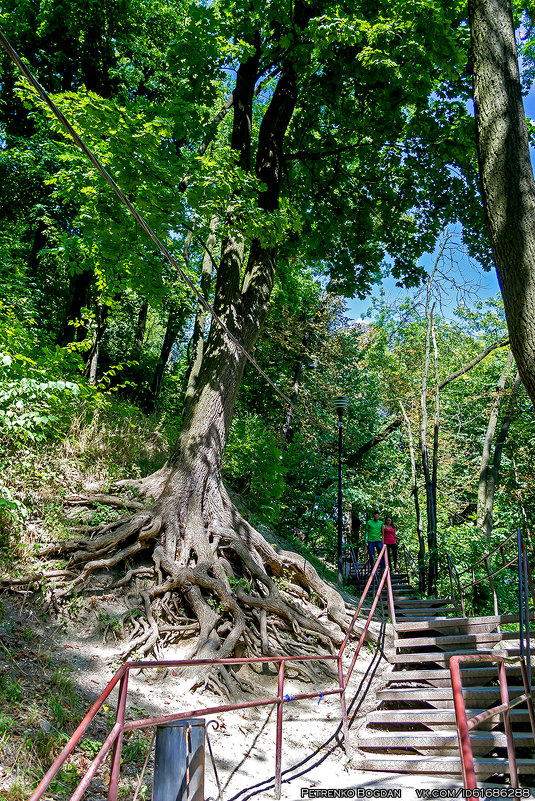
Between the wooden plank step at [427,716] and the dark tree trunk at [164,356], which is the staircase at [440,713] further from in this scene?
the dark tree trunk at [164,356]

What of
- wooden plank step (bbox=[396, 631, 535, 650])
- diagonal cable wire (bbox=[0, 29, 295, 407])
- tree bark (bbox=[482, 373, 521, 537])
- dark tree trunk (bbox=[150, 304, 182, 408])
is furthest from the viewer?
tree bark (bbox=[482, 373, 521, 537])

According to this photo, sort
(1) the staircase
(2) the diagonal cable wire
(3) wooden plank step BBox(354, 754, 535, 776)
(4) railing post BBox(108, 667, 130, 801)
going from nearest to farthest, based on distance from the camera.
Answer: (4) railing post BBox(108, 667, 130, 801)
(2) the diagonal cable wire
(3) wooden plank step BBox(354, 754, 535, 776)
(1) the staircase

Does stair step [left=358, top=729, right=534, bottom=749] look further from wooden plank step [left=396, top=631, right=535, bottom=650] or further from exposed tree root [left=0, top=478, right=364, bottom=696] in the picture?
wooden plank step [left=396, top=631, right=535, bottom=650]

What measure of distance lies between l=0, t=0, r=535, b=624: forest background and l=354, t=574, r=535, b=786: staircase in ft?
14.3

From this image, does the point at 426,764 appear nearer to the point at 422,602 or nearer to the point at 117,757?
the point at 117,757

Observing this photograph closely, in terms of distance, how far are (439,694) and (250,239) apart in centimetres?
694

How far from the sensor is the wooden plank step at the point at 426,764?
4.98m

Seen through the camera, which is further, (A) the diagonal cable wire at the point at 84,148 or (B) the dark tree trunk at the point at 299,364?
(B) the dark tree trunk at the point at 299,364

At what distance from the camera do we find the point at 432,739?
550 centimetres

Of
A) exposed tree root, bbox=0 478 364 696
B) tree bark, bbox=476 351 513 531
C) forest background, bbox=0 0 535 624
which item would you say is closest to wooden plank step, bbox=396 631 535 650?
exposed tree root, bbox=0 478 364 696

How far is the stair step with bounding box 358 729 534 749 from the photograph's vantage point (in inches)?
207

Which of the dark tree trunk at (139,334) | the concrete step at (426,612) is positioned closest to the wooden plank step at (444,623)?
the concrete step at (426,612)

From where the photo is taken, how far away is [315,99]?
1061 centimetres

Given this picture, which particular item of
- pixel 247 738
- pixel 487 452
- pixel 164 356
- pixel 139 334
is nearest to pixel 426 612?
pixel 247 738
